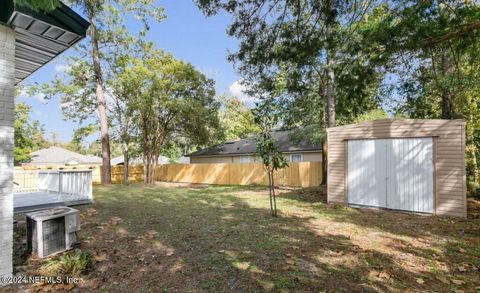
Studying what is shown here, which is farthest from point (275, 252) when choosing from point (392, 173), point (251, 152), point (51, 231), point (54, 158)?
point (54, 158)

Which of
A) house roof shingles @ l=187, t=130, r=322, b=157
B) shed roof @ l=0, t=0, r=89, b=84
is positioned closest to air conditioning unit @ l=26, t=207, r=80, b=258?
shed roof @ l=0, t=0, r=89, b=84

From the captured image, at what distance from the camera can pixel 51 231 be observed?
14.1 feet

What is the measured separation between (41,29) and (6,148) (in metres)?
1.58

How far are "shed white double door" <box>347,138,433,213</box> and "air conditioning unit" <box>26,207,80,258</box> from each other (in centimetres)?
728

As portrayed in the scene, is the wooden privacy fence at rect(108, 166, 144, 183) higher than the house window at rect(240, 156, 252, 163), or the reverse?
the house window at rect(240, 156, 252, 163)

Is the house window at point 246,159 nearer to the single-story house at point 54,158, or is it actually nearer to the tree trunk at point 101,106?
the tree trunk at point 101,106

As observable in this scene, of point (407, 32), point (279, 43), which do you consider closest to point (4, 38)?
point (279, 43)

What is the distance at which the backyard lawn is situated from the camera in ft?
11.1

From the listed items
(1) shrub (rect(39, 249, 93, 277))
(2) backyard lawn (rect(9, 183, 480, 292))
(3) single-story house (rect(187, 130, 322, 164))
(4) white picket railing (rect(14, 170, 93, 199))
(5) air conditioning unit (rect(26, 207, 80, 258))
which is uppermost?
(3) single-story house (rect(187, 130, 322, 164))

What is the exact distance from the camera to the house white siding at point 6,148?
11.4ft

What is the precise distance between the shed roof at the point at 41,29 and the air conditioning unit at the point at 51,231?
2.45m

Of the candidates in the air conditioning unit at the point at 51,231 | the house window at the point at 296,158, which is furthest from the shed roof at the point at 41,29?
the house window at the point at 296,158

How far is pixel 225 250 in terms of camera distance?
453cm

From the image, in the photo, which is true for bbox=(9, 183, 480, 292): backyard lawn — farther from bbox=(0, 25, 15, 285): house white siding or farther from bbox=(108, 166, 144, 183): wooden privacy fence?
bbox=(108, 166, 144, 183): wooden privacy fence
